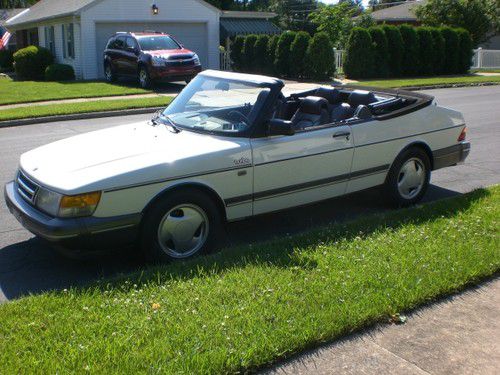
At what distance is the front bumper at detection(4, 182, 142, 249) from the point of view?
15.4ft

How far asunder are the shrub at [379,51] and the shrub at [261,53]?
4786 millimetres

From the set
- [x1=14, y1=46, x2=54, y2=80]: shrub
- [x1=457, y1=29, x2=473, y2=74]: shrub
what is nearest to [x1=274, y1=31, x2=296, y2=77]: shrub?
[x1=457, y1=29, x2=473, y2=74]: shrub

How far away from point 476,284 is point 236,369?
220cm

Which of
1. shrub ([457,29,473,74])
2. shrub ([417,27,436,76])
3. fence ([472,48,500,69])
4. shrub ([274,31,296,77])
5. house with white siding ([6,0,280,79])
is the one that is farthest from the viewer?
fence ([472,48,500,69])

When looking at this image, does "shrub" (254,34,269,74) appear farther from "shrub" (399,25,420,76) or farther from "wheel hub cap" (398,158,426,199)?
"wheel hub cap" (398,158,426,199)

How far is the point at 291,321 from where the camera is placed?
3.95 m

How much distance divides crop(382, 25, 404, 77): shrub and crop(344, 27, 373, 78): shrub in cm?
121

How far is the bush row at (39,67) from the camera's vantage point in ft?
88.8

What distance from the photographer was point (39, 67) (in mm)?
29000

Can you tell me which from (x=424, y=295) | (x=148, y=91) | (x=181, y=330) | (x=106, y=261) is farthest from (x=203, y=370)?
(x=148, y=91)

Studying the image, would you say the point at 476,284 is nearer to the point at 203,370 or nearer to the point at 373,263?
the point at 373,263

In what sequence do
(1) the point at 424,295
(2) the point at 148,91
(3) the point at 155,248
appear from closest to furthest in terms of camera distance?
(1) the point at 424,295 < (3) the point at 155,248 < (2) the point at 148,91

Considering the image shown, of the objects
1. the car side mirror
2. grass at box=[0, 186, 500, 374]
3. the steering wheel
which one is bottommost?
grass at box=[0, 186, 500, 374]

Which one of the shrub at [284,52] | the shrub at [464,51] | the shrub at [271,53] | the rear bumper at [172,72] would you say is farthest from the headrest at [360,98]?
the shrub at [464,51]
